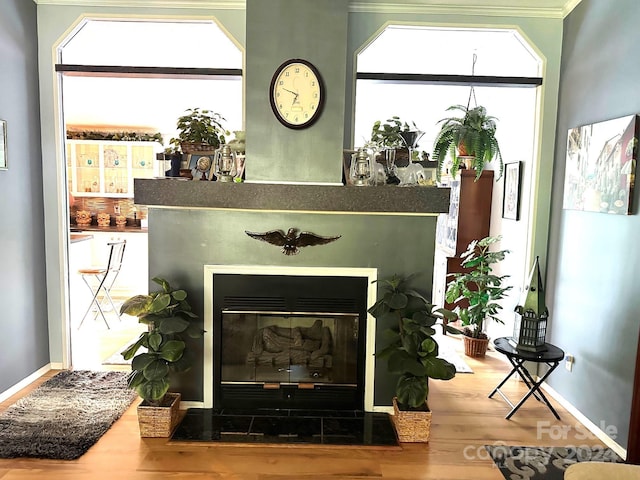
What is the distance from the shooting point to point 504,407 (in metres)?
3.24

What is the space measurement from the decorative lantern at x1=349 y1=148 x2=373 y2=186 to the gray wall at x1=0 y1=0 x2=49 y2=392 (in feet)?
7.76

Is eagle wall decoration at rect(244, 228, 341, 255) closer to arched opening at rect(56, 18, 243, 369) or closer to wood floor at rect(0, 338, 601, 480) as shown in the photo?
arched opening at rect(56, 18, 243, 369)

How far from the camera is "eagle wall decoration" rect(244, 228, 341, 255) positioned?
294 cm

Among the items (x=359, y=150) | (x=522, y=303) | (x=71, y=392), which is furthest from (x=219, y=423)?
(x=522, y=303)

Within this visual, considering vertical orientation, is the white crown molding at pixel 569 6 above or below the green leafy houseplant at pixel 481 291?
above

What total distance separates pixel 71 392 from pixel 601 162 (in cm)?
386

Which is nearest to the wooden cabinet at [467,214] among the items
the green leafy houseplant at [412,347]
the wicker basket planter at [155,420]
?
the green leafy houseplant at [412,347]

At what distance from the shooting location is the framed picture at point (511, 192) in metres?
3.94

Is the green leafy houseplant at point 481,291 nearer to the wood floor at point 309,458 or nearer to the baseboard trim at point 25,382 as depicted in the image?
the wood floor at point 309,458

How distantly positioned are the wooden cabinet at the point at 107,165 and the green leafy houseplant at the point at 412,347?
4448 millimetres

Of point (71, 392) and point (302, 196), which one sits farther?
point (71, 392)

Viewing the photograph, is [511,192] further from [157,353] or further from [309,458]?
[157,353]

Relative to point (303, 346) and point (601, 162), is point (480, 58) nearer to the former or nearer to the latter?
point (601, 162)

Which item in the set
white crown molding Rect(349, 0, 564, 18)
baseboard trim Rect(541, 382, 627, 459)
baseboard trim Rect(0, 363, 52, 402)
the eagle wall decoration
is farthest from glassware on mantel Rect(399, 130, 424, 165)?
baseboard trim Rect(0, 363, 52, 402)
